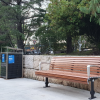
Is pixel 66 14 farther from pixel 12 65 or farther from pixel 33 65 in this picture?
pixel 12 65

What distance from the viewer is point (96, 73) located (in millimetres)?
3947

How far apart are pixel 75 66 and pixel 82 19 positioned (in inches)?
266

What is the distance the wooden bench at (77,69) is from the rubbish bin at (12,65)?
212cm

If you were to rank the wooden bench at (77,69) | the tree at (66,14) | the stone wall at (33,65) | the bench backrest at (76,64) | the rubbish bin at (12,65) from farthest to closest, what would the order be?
the tree at (66,14), the rubbish bin at (12,65), the stone wall at (33,65), the bench backrest at (76,64), the wooden bench at (77,69)

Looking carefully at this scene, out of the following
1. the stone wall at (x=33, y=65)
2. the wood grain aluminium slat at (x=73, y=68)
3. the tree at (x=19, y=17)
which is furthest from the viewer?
the tree at (x=19, y=17)

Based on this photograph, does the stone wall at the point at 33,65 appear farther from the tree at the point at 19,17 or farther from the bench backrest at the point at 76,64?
the tree at the point at 19,17

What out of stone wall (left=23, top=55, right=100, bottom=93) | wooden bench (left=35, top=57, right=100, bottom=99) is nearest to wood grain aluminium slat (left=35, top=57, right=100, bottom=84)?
wooden bench (left=35, top=57, right=100, bottom=99)

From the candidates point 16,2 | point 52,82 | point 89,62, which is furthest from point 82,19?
point 16,2

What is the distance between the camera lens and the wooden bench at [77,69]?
362 cm

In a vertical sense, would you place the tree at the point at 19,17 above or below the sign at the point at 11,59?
above

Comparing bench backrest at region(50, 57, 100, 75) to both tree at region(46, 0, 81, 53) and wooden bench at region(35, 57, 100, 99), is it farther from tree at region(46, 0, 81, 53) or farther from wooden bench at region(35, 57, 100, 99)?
tree at region(46, 0, 81, 53)

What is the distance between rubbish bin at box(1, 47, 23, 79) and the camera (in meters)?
6.67

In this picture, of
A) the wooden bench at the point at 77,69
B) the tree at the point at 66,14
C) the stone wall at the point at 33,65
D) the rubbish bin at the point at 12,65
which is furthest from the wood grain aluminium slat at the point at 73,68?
the tree at the point at 66,14

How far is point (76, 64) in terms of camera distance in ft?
14.9
